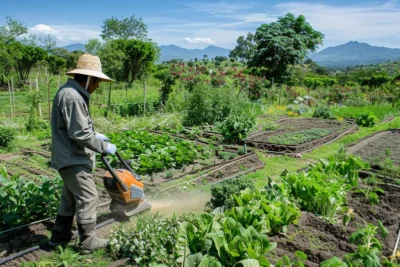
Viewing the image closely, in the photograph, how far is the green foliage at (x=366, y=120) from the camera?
1298 cm

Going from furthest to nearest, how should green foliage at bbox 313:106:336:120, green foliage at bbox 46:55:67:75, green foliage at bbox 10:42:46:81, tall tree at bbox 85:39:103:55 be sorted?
tall tree at bbox 85:39:103:55
green foliage at bbox 46:55:67:75
green foliage at bbox 10:42:46:81
green foliage at bbox 313:106:336:120

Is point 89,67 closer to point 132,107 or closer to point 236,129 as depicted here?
point 236,129

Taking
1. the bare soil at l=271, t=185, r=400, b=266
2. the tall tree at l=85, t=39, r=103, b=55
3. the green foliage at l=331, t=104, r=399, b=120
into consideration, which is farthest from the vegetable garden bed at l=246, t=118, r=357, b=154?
the tall tree at l=85, t=39, r=103, b=55

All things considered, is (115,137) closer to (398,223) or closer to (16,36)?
(398,223)

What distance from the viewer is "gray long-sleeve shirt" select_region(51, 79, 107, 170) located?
3607 mm

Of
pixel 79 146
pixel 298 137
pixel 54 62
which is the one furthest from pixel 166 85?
pixel 54 62

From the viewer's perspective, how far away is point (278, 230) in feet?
13.6

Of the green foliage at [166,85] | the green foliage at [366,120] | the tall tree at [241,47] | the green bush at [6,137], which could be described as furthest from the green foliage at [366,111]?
the tall tree at [241,47]

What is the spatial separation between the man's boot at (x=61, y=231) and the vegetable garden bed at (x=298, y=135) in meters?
6.02

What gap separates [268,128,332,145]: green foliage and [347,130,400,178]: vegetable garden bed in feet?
3.61

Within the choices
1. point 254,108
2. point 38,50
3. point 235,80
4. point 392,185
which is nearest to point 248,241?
point 392,185

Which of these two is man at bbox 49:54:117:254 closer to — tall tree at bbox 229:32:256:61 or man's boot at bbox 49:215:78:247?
man's boot at bbox 49:215:78:247

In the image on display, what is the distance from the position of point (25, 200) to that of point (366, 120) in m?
12.0

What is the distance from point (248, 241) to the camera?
131 inches
